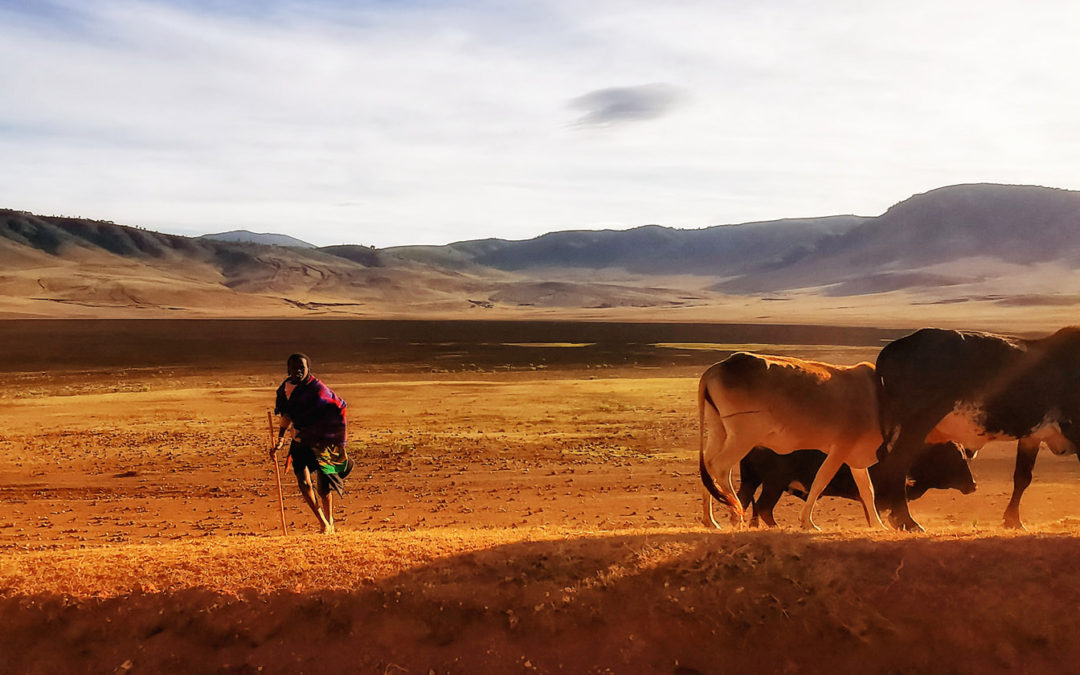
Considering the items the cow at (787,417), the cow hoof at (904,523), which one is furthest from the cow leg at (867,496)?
the cow hoof at (904,523)

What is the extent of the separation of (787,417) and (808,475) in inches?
98.5

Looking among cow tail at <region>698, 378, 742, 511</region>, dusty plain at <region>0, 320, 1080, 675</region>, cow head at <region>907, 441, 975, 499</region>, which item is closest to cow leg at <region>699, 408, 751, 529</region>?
cow tail at <region>698, 378, 742, 511</region>

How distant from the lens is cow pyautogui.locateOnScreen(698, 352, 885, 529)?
393 inches

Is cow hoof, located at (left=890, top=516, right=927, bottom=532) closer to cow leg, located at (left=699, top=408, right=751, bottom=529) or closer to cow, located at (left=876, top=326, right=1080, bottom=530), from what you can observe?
cow, located at (left=876, top=326, right=1080, bottom=530)

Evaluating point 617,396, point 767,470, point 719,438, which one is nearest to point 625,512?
point 767,470

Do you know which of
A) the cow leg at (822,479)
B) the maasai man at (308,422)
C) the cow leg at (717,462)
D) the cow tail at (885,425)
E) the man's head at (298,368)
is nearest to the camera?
the man's head at (298,368)

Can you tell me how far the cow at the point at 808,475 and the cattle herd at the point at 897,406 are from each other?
67.0 inches

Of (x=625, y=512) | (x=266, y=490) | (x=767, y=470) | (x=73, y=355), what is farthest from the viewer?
(x=73, y=355)

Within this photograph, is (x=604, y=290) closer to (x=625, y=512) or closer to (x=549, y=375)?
(x=549, y=375)

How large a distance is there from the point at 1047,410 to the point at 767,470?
3681mm

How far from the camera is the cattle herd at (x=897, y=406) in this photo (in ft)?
32.4

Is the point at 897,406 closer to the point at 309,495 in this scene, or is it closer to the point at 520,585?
the point at 520,585

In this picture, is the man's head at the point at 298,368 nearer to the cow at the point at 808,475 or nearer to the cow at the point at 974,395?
the cow at the point at 808,475

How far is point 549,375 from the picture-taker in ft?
128
